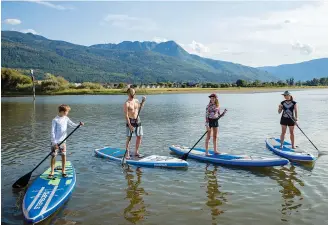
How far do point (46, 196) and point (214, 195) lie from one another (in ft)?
15.4

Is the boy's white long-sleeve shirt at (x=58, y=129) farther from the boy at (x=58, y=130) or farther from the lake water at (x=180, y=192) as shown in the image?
the lake water at (x=180, y=192)

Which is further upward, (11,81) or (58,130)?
(11,81)

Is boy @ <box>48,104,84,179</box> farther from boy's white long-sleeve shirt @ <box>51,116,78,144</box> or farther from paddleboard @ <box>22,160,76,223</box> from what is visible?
paddleboard @ <box>22,160,76,223</box>

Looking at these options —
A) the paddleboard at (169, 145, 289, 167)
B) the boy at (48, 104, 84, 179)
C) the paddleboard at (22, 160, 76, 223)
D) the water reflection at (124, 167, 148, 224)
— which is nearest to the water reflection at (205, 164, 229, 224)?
the paddleboard at (169, 145, 289, 167)

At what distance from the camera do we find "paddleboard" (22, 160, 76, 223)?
302 inches

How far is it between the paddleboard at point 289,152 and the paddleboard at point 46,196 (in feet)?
28.3

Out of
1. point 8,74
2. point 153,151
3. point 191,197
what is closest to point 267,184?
point 191,197

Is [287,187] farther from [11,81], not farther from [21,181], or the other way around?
[11,81]

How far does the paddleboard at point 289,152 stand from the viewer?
12688 mm

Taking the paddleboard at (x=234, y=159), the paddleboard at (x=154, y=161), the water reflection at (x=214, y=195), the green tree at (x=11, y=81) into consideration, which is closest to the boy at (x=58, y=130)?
the paddleboard at (x=154, y=161)

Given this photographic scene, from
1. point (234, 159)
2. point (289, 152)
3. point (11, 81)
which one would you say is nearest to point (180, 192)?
point (234, 159)

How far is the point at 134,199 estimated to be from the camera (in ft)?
30.2

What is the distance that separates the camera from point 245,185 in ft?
33.8

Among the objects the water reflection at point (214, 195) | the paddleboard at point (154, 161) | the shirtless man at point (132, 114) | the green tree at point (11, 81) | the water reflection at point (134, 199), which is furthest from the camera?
the green tree at point (11, 81)
